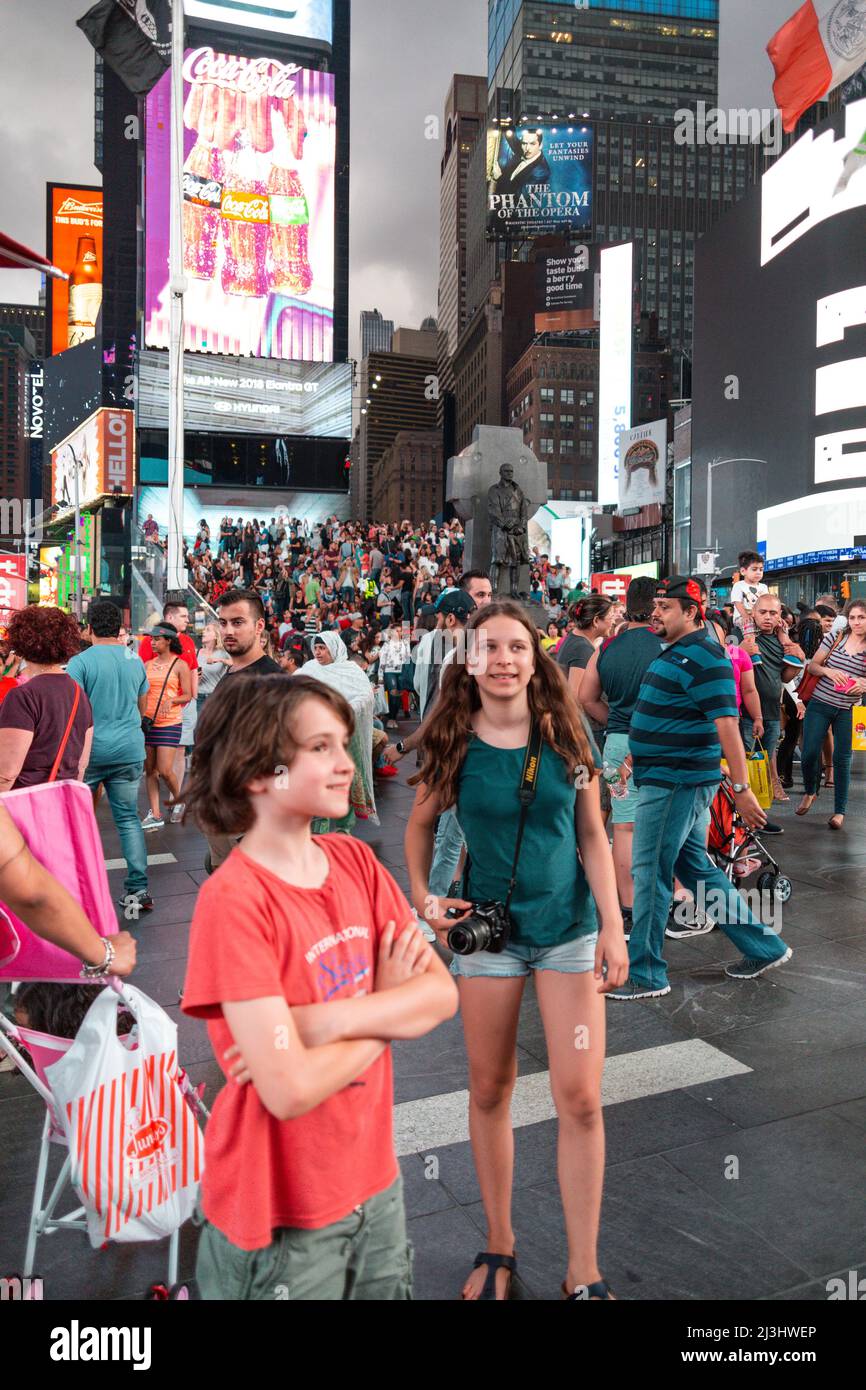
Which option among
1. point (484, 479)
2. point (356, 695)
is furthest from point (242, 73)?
point (356, 695)

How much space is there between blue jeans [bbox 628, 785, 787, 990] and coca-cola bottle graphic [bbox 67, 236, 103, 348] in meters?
72.0

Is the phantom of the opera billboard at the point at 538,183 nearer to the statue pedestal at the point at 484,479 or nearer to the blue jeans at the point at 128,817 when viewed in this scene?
the statue pedestal at the point at 484,479

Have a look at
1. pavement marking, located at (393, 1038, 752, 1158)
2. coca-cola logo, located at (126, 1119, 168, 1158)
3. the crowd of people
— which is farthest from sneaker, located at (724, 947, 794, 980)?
coca-cola logo, located at (126, 1119, 168, 1158)

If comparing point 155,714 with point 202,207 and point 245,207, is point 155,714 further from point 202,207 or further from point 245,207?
point 245,207

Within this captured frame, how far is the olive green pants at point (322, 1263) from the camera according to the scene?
1.64 meters

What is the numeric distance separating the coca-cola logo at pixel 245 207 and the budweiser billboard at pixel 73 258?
32.7 meters

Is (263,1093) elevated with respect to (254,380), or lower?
lower

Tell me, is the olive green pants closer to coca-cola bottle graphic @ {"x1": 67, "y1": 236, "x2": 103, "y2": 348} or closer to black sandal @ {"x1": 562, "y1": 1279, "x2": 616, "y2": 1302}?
black sandal @ {"x1": 562, "y1": 1279, "x2": 616, "y2": 1302}

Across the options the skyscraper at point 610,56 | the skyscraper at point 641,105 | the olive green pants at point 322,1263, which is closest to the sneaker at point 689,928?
the olive green pants at point 322,1263

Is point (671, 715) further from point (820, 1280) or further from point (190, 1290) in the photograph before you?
point (190, 1290)

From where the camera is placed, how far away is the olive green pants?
64.6 inches
